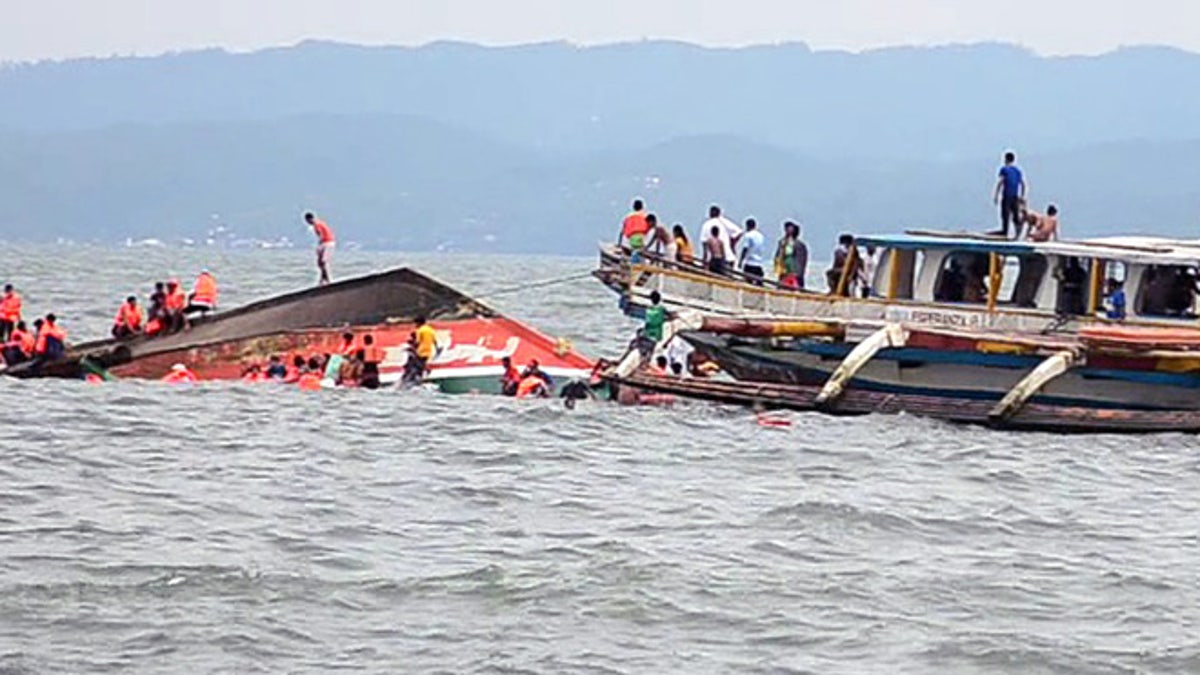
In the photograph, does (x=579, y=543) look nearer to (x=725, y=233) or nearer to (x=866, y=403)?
(x=866, y=403)

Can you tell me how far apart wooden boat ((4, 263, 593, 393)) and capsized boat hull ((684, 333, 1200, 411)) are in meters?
3.85

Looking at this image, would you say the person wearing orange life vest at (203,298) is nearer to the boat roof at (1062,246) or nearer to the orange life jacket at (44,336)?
the orange life jacket at (44,336)

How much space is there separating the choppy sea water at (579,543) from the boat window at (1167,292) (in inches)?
79.5

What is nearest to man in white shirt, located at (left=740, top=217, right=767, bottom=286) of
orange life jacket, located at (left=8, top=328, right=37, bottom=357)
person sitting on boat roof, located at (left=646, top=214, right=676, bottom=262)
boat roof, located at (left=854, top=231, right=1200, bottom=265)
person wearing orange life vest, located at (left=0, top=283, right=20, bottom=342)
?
person sitting on boat roof, located at (left=646, top=214, right=676, bottom=262)

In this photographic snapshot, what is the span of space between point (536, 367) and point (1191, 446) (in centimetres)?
1019

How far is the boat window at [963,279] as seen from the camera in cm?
3206

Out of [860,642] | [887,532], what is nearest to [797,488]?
[887,532]

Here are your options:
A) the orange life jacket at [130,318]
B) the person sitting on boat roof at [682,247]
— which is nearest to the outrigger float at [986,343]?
the person sitting on boat roof at [682,247]

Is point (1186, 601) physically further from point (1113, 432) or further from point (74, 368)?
point (74, 368)

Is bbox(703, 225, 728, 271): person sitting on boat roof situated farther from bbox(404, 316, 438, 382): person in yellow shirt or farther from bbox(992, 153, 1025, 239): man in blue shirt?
bbox(992, 153, 1025, 239): man in blue shirt

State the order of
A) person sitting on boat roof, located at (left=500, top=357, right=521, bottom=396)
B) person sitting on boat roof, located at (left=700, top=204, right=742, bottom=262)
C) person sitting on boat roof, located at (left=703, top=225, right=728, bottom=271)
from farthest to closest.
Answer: person sitting on boat roof, located at (left=700, top=204, right=742, bottom=262), person sitting on boat roof, located at (left=703, top=225, right=728, bottom=271), person sitting on boat roof, located at (left=500, top=357, right=521, bottom=396)

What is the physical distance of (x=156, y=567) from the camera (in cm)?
1980

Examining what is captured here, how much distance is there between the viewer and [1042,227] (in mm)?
33594

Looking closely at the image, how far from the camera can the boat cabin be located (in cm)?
3094
